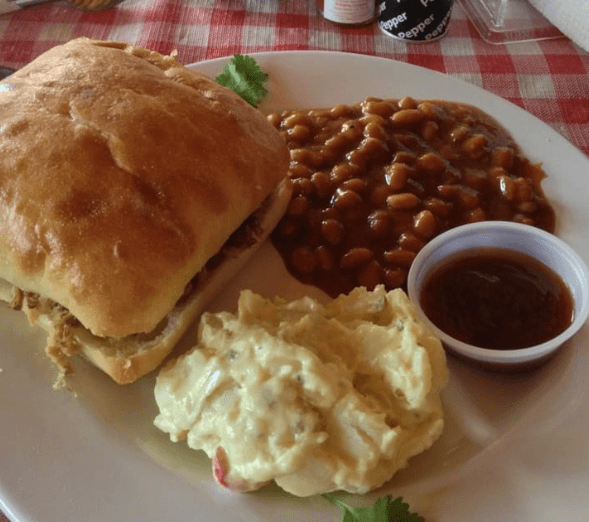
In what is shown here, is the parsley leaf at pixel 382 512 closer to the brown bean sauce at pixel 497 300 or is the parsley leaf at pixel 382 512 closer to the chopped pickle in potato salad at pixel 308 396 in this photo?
the chopped pickle in potato salad at pixel 308 396

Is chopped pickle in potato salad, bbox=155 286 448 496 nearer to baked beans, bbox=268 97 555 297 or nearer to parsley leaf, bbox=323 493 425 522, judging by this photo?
parsley leaf, bbox=323 493 425 522

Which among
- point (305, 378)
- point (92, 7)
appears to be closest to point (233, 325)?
point (305, 378)

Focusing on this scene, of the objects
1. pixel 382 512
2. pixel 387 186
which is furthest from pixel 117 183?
pixel 382 512

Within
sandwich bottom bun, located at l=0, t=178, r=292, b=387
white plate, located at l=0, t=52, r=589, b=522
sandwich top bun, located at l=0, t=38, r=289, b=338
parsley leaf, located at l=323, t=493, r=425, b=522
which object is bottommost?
white plate, located at l=0, t=52, r=589, b=522

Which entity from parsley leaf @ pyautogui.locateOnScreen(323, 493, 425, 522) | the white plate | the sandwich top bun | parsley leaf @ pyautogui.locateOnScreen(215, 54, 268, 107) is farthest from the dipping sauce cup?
parsley leaf @ pyautogui.locateOnScreen(215, 54, 268, 107)

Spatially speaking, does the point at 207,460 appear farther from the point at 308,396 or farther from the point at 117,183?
the point at 117,183

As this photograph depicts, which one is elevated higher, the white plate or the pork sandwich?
the pork sandwich

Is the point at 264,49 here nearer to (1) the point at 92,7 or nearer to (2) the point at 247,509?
(1) the point at 92,7

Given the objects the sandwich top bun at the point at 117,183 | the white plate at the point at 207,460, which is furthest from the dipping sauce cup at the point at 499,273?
the sandwich top bun at the point at 117,183
